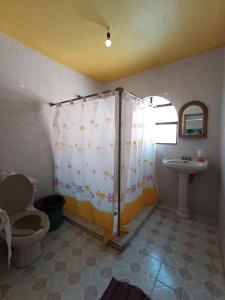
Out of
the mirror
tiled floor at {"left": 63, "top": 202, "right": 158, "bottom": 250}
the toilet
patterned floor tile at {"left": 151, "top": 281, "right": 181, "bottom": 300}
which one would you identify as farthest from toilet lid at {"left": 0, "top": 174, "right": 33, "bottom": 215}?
the mirror

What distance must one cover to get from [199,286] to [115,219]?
95 cm

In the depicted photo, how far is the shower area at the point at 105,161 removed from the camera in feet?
5.39

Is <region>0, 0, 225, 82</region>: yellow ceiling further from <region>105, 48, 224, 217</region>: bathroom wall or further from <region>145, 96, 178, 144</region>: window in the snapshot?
<region>145, 96, 178, 144</region>: window

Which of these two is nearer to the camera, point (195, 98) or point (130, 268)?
point (130, 268)

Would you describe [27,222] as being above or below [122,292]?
above

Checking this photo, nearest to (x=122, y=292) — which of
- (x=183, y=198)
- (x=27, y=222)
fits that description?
(x=27, y=222)

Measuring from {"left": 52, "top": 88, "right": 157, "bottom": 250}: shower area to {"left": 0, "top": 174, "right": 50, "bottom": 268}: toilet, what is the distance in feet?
1.90

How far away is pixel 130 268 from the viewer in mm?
1369

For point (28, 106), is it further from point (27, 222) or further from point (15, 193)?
point (27, 222)

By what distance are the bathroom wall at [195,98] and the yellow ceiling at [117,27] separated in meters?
0.19

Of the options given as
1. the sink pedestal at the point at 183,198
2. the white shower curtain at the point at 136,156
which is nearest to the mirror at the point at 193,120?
the white shower curtain at the point at 136,156

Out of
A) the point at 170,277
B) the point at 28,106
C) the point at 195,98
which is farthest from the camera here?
the point at 195,98

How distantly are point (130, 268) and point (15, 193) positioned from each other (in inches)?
56.4

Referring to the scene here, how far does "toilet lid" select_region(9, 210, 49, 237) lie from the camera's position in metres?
1.38
